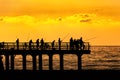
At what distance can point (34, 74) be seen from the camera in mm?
70375

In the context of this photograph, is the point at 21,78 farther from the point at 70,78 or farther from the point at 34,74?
the point at 70,78

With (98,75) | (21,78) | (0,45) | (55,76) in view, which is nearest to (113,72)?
(98,75)

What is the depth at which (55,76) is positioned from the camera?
70312 mm

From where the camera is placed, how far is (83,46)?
74875mm

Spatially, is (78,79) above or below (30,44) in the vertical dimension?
below

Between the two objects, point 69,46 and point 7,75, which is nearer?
point 7,75

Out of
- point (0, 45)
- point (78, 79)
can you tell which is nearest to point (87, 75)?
point (78, 79)

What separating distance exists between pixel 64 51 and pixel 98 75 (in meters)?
7.00

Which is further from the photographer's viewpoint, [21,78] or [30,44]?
[30,44]

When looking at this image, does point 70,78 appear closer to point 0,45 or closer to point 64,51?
point 64,51

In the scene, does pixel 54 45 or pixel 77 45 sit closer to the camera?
pixel 77 45

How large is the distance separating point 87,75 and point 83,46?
5.69 m

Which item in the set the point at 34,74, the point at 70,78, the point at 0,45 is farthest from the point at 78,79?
the point at 0,45

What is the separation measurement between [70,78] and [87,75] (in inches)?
89.5
